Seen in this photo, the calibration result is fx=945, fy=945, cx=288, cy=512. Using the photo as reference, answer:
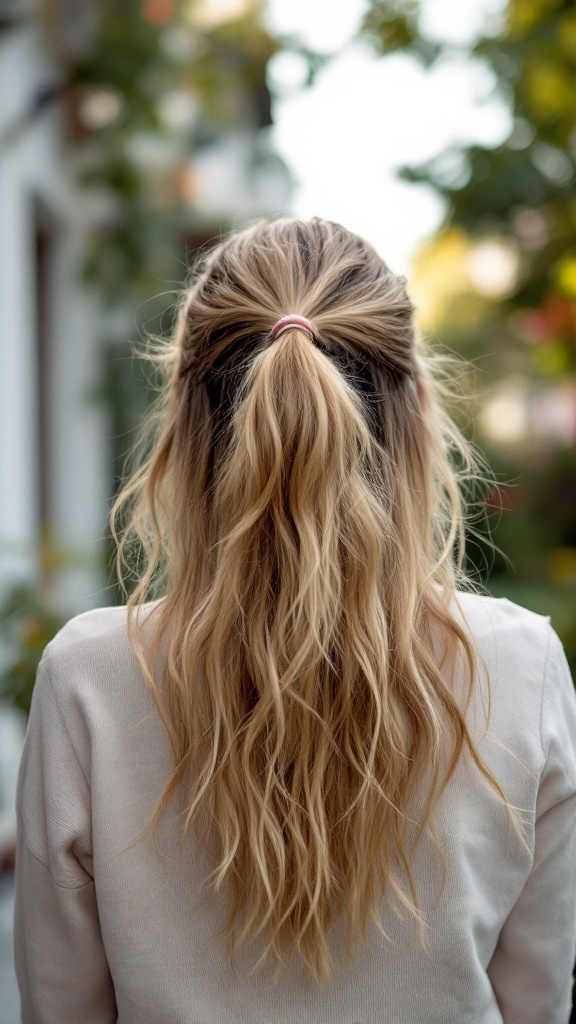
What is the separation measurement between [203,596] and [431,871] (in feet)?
1.45

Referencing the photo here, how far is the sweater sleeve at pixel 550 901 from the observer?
1231 millimetres

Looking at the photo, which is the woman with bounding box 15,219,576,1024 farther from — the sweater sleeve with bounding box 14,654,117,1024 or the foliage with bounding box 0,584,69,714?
the foliage with bounding box 0,584,69,714

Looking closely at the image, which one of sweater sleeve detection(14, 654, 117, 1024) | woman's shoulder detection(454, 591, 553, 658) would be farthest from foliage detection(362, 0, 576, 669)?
sweater sleeve detection(14, 654, 117, 1024)

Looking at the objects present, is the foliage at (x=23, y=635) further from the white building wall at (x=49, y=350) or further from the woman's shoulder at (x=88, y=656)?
the woman's shoulder at (x=88, y=656)

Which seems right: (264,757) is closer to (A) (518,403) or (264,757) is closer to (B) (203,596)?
(B) (203,596)

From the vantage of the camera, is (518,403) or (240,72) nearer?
(240,72)

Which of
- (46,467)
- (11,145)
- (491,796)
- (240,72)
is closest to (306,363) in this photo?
(491,796)

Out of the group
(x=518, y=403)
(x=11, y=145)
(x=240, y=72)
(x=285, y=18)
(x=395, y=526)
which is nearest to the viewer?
(x=395, y=526)

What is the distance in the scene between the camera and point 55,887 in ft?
4.01

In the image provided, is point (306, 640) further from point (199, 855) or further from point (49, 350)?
point (49, 350)

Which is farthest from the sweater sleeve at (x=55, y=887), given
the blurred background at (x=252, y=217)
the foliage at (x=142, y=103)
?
the foliage at (x=142, y=103)

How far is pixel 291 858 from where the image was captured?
45.6 inches

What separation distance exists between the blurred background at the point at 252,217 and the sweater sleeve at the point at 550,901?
0.58 meters

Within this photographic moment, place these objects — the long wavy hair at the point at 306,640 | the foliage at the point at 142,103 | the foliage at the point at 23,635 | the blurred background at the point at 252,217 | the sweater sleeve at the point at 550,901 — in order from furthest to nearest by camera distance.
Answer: the foliage at the point at 142,103, the blurred background at the point at 252,217, the foliage at the point at 23,635, the sweater sleeve at the point at 550,901, the long wavy hair at the point at 306,640
